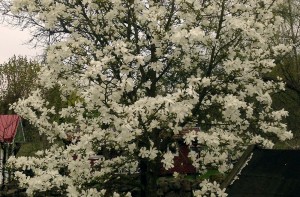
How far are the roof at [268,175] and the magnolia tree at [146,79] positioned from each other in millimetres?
1463

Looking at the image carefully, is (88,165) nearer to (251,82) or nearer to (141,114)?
(141,114)

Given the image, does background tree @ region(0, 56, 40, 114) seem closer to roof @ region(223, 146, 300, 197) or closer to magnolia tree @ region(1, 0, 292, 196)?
magnolia tree @ region(1, 0, 292, 196)

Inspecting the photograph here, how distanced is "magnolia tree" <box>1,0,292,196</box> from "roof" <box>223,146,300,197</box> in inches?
57.6

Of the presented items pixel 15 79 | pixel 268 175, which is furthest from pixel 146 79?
pixel 15 79

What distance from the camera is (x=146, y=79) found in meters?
12.8

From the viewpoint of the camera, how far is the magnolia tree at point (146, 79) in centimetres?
1129

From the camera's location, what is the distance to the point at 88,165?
1223 centimetres

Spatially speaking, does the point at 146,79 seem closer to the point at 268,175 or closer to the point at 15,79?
the point at 268,175

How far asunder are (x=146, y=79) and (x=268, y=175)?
4.94 m

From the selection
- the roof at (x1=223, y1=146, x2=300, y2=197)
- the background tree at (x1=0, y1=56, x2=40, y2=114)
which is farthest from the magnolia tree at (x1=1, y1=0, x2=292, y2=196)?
the background tree at (x1=0, y1=56, x2=40, y2=114)

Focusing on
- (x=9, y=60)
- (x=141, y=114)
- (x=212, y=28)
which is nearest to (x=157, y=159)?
(x=141, y=114)

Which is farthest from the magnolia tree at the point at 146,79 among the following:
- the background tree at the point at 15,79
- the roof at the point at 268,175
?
the background tree at the point at 15,79

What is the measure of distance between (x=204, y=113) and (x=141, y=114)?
3.50 metres

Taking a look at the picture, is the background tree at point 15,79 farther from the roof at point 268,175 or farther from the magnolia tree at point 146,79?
the roof at point 268,175
